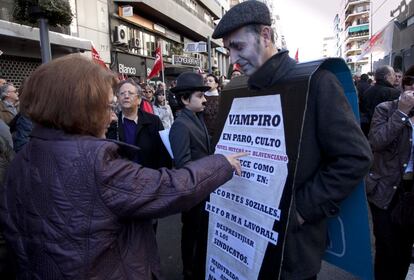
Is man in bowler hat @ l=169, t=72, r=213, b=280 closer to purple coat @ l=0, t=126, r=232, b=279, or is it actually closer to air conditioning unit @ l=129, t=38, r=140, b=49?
purple coat @ l=0, t=126, r=232, b=279

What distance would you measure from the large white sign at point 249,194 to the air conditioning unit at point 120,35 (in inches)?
728

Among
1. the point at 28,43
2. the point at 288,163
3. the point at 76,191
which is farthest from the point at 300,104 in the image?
the point at 28,43

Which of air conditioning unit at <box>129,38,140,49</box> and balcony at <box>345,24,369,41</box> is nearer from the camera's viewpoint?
air conditioning unit at <box>129,38,140,49</box>

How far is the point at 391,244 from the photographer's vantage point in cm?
289

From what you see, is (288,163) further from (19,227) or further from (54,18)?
(54,18)

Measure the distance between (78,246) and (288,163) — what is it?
998 millimetres

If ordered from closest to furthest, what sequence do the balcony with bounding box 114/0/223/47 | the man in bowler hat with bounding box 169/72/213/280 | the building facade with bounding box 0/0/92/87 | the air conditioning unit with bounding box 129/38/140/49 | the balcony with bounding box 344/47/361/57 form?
the man in bowler hat with bounding box 169/72/213/280, the building facade with bounding box 0/0/92/87, the air conditioning unit with bounding box 129/38/140/49, the balcony with bounding box 114/0/223/47, the balcony with bounding box 344/47/361/57

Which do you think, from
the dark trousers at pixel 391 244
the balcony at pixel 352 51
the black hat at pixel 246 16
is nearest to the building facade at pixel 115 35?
the black hat at pixel 246 16

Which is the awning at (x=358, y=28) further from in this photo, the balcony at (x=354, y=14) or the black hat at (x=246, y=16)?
the black hat at (x=246, y=16)

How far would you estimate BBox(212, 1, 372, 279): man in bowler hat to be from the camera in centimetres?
178

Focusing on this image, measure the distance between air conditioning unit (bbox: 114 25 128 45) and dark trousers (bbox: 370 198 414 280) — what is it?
1842 cm

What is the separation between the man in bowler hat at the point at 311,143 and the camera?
5.85ft

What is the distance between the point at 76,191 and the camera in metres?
1.46

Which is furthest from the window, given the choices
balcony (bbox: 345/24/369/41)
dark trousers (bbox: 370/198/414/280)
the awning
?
the awning
